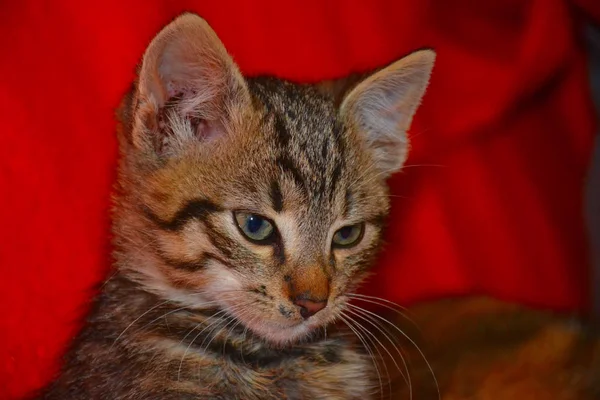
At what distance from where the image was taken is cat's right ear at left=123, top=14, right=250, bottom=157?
3.42 feet

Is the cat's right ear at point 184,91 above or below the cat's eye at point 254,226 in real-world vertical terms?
above

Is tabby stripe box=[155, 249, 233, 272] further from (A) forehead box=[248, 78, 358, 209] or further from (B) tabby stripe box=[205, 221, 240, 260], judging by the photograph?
(A) forehead box=[248, 78, 358, 209]

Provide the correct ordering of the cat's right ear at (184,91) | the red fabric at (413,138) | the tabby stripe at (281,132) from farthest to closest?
the red fabric at (413,138)
the tabby stripe at (281,132)
the cat's right ear at (184,91)

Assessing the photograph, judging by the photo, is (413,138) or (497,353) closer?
(497,353)

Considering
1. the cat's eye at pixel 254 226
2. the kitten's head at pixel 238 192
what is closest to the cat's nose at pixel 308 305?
the kitten's head at pixel 238 192

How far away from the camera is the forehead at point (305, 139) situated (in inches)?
44.7

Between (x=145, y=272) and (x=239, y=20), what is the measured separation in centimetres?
62

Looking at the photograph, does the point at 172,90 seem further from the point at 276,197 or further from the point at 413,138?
the point at 413,138

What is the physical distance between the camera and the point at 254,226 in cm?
109

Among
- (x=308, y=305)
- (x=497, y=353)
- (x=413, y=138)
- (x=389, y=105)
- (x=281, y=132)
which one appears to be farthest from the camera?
(x=413, y=138)

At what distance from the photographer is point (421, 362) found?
4.99 ft

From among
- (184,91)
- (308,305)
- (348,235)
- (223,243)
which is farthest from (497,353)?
(184,91)

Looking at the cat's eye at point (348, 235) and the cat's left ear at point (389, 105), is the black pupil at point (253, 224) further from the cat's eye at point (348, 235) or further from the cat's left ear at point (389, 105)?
the cat's left ear at point (389, 105)

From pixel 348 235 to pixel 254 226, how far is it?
201 mm
